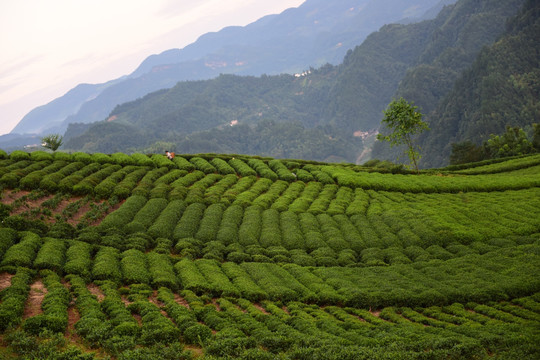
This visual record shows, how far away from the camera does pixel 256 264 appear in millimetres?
23734

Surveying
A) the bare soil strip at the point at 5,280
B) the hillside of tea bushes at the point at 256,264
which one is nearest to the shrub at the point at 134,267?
the hillside of tea bushes at the point at 256,264

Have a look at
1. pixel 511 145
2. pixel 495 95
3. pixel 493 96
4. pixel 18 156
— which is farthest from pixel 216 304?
pixel 495 95

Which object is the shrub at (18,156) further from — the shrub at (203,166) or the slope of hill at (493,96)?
the slope of hill at (493,96)

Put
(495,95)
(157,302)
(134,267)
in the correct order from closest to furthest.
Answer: (157,302), (134,267), (495,95)

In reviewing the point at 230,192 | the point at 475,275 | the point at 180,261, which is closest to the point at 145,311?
the point at 180,261

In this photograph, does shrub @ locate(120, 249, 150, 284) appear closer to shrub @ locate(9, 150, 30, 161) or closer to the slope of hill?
shrub @ locate(9, 150, 30, 161)

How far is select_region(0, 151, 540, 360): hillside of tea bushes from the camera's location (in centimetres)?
1450

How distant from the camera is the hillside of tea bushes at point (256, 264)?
1450cm

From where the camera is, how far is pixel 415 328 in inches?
635

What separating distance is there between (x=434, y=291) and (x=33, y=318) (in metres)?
16.9

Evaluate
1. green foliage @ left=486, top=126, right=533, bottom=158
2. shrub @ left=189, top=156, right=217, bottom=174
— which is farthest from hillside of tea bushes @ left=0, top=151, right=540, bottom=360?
green foliage @ left=486, top=126, right=533, bottom=158

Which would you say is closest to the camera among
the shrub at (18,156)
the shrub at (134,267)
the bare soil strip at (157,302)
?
the bare soil strip at (157,302)

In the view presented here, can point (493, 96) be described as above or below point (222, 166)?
below

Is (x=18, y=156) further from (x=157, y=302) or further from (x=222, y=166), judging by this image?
(x=157, y=302)
